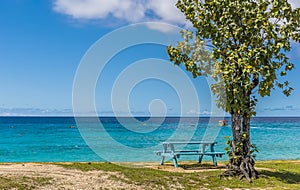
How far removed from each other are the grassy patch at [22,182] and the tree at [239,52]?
577 cm

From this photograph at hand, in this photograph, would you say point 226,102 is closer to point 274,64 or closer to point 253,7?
point 274,64

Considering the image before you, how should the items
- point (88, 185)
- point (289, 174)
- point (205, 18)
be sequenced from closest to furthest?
point (88, 185) < point (205, 18) < point (289, 174)

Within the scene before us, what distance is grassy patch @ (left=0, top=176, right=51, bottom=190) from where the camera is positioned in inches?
393

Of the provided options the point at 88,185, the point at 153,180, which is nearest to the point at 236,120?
the point at 153,180

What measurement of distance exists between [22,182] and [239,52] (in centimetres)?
760

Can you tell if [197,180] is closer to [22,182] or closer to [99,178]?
[99,178]

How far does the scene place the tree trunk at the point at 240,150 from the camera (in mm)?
12469

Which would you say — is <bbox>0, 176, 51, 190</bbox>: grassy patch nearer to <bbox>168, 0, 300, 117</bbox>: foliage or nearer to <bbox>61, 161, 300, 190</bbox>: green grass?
<bbox>61, 161, 300, 190</bbox>: green grass

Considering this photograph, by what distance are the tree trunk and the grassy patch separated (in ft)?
19.4

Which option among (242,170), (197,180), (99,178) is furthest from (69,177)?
(242,170)

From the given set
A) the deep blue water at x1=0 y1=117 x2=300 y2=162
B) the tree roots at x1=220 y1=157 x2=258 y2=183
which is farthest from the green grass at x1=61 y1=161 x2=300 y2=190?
the deep blue water at x1=0 y1=117 x2=300 y2=162

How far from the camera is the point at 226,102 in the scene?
40.9 ft

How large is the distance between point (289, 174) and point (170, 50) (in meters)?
6.36

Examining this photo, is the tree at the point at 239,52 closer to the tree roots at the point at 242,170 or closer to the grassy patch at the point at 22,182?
the tree roots at the point at 242,170
